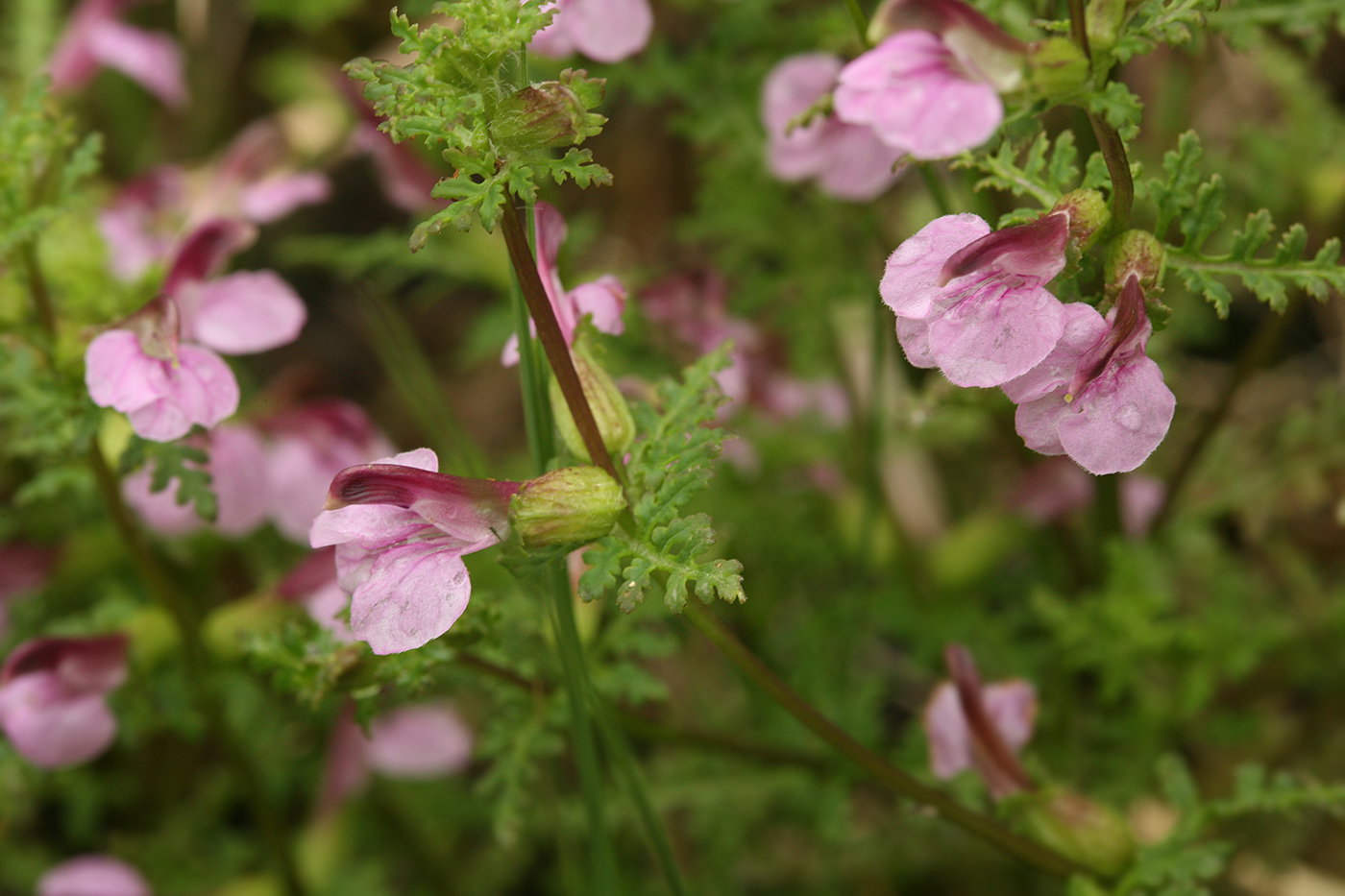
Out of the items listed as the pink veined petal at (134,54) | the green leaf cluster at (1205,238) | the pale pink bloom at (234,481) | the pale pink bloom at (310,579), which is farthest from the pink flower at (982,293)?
the pink veined petal at (134,54)

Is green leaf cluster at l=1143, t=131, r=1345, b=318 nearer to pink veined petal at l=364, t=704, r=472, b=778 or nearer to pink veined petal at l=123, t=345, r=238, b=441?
pink veined petal at l=123, t=345, r=238, b=441

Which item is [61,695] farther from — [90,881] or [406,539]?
[406,539]

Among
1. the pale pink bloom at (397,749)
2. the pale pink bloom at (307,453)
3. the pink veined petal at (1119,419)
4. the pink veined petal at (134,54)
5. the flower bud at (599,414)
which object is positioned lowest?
the pale pink bloom at (397,749)

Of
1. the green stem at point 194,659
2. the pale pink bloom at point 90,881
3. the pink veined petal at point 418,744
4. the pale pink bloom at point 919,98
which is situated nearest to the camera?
the pale pink bloom at point 919,98

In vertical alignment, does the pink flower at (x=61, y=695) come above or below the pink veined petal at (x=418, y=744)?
above

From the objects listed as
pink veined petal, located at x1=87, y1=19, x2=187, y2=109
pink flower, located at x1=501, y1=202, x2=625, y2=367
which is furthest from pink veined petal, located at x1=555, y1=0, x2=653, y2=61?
pink veined petal, located at x1=87, y1=19, x2=187, y2=109

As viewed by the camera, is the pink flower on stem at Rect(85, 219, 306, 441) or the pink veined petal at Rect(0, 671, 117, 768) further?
the pink veined petal at Rect(0, 671, 117, 768)

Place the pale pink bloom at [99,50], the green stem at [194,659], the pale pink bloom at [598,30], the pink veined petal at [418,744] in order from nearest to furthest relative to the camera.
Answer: the pale pink bloom at [598,30], the green stem at [194,659], the pink veined petal at [418,744], the pale pink bloom at [99,50]

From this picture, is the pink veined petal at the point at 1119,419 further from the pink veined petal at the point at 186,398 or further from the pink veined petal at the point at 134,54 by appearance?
the pink veined petal at the point at 134,54
